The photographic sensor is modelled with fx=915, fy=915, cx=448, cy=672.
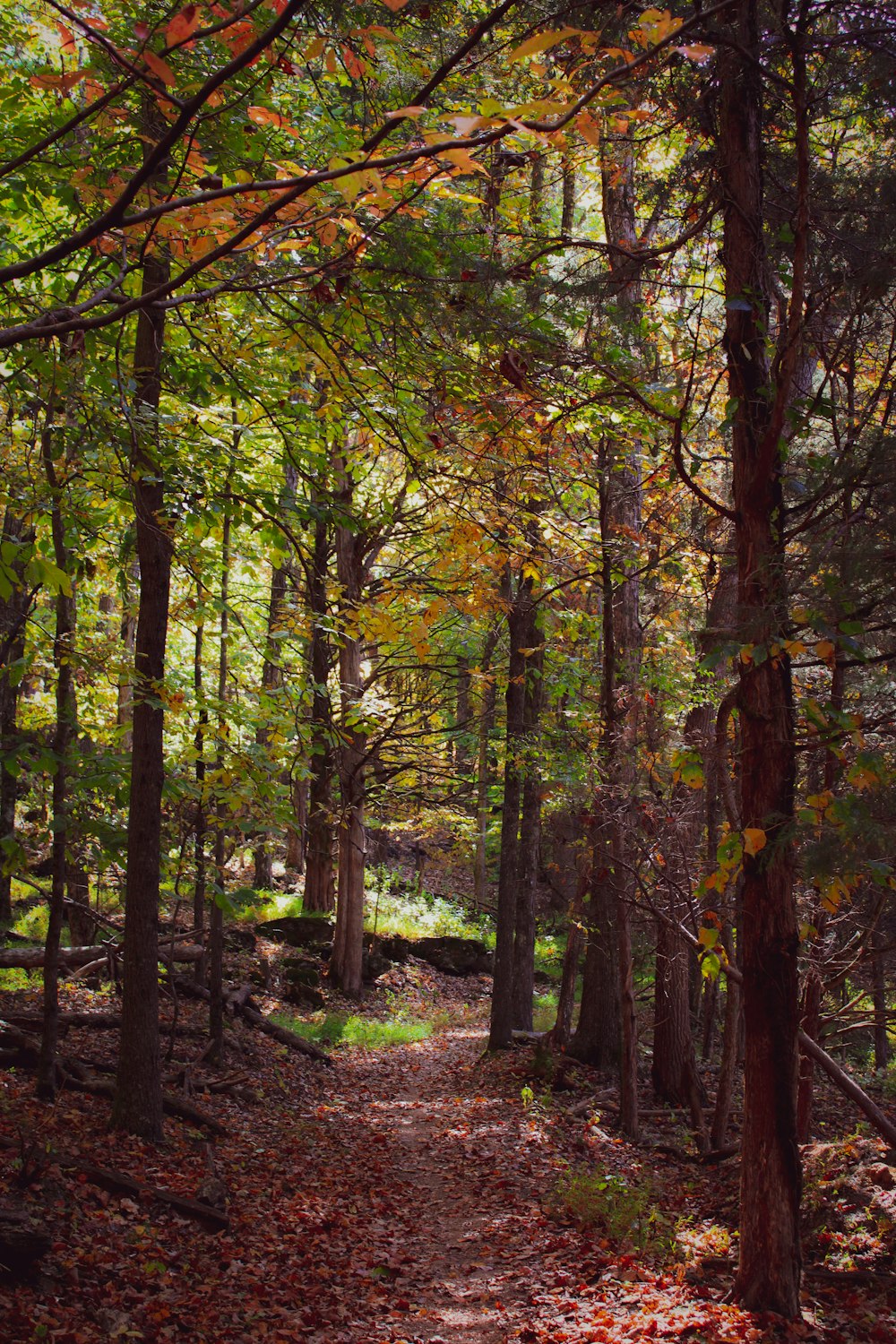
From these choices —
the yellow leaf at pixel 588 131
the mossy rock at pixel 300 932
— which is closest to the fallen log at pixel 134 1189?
the yellow leaf at pixel 588 131

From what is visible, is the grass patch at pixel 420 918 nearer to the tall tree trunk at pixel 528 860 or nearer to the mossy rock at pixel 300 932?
the mossy rock at pixel 300 932

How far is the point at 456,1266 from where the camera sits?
5910 millimetres

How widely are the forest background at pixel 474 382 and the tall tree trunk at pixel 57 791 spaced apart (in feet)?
0.13

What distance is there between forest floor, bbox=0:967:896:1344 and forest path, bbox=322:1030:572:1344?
0.02 metres

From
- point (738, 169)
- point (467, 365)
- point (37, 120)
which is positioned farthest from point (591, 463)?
point (37, 120)

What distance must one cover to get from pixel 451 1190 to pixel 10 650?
555 centimetres

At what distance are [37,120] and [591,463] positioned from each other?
532 cm

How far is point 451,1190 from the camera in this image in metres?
7.50

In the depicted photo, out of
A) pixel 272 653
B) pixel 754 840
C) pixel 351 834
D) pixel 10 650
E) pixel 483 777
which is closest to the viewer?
pixel 754 840

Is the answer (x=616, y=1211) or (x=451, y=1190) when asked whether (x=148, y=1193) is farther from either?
(x=616, y=1211)

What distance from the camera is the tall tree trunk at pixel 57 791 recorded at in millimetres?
5730

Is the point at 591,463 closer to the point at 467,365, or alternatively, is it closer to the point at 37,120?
the point at 467,365

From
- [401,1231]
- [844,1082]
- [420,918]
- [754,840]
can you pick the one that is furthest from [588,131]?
[420,918]

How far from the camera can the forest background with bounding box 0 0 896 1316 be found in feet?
11.0
